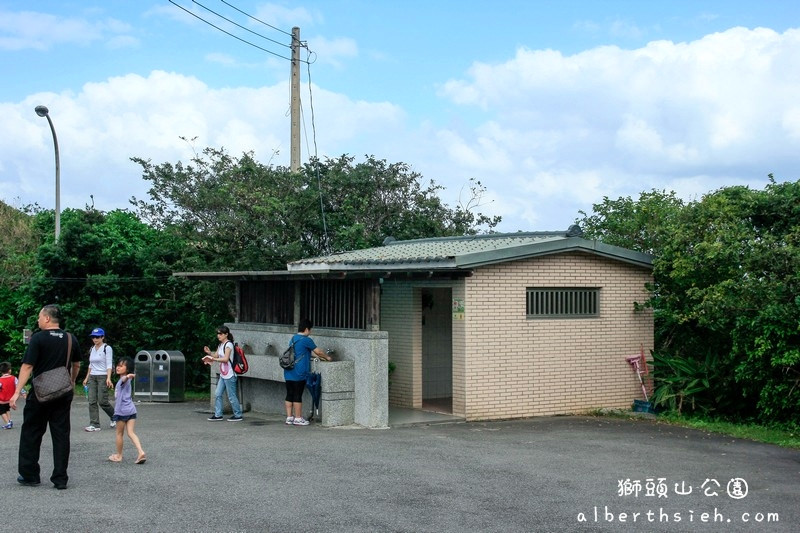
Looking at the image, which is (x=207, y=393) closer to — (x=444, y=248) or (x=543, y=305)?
(x=444, y=248)

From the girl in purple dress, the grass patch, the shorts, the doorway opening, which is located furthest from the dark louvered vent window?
the girl in purple dress

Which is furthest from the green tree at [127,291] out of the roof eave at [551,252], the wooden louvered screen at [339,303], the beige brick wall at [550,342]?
the roof eave at [551,252]

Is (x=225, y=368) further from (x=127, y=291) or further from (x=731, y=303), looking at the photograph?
(x=127, y=291)

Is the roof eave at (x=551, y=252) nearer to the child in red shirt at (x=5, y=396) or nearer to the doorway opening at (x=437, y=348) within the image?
the doorway opening at (x=437, y=348)

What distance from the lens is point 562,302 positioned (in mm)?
16422

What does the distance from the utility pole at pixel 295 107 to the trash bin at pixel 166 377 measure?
675 cm

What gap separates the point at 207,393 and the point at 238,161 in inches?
263

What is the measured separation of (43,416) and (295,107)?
1739cm

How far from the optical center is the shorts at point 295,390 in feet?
48.2

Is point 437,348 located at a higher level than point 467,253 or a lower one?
lower

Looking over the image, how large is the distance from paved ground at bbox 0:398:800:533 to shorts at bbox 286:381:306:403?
1.75ft

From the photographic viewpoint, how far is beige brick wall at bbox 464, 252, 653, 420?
15.3 meters

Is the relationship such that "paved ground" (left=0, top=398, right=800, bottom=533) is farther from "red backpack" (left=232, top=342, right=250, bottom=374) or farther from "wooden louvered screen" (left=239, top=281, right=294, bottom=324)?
"wooden louvered screen" (left=239, top=281, right=294, bottom=324)

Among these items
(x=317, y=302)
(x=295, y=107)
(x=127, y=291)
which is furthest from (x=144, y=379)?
(x=295, y=107)
